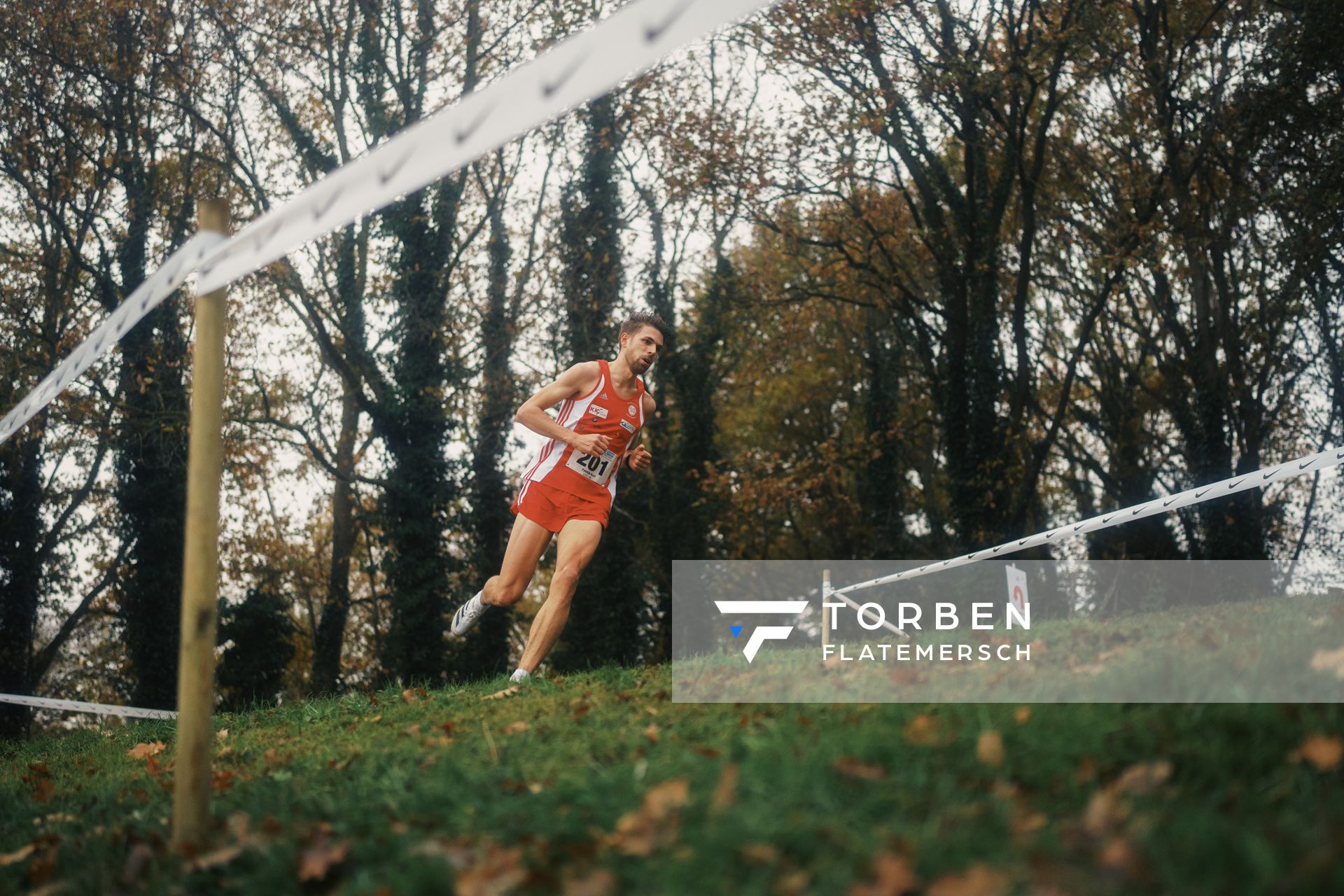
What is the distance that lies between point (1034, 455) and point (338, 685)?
12762 mm

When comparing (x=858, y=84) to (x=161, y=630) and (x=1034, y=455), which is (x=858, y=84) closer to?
(x=1034, y=455)

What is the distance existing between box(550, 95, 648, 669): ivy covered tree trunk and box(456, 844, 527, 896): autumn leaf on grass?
1796 centimetres

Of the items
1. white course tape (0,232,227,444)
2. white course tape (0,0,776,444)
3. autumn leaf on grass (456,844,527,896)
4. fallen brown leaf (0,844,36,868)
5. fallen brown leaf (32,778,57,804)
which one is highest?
white course tape (0,0,776,444)

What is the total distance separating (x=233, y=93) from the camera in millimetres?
20141

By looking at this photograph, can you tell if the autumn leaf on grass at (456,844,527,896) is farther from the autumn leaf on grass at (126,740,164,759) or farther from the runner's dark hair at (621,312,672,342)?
the runner's dark hair at (621,312,672,342)

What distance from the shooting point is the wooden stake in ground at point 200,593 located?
11.0 ft

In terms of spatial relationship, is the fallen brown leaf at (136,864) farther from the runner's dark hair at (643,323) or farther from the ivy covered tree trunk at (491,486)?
the ivy covered tree trunk at (491,486)

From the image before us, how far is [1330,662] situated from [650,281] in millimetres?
20877

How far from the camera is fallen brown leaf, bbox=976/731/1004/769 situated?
114 inches

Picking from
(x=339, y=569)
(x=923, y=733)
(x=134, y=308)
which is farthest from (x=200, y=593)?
(x=339, y=569)

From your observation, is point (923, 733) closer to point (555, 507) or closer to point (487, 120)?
point (487, 120)

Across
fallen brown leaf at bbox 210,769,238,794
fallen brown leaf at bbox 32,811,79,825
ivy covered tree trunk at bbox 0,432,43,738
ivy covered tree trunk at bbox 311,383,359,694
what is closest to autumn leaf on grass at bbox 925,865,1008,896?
fallen brown leaf at bbox 210,769,238,794

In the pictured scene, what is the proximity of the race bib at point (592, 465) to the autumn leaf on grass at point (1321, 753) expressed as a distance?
4.94m

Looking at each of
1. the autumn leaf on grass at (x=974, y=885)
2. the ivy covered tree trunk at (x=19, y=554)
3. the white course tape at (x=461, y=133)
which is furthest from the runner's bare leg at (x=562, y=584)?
the ivy covered tree trunk at (x=19, y=554)
